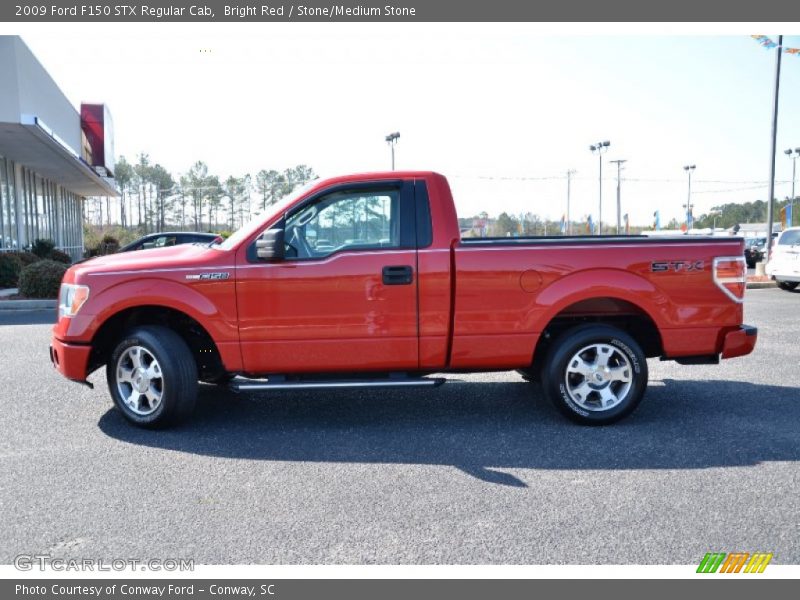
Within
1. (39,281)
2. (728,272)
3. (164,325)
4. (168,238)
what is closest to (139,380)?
(164,325)

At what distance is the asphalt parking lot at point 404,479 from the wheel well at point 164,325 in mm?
478

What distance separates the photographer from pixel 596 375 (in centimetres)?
555

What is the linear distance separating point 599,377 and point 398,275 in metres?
1.85

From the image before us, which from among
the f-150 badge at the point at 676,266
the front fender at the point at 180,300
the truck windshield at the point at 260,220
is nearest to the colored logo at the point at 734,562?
the f-150 badge at the point at 676,266

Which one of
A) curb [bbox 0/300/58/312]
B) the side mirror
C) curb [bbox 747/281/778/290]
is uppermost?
the side mirror

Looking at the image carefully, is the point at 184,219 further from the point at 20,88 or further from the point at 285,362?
the point at 285,362

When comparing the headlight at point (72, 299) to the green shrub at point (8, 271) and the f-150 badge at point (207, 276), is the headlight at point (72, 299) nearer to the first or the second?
the f-150 badge at point (207, 276)

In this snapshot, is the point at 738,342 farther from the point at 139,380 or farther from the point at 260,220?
the point at 139,380

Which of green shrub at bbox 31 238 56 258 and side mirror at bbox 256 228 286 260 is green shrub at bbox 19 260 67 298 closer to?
green shrub at bbox 31 238 56 258

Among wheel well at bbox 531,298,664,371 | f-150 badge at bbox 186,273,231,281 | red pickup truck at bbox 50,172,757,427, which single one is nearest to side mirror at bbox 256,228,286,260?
red pickup truck at bbox 50,172,757,427

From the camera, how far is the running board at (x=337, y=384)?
5.29m

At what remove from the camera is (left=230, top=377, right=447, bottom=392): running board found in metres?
5.29

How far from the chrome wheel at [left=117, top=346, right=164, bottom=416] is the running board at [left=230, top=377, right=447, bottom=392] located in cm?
61

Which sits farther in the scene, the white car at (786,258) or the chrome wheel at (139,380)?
the white car at (786,258)
